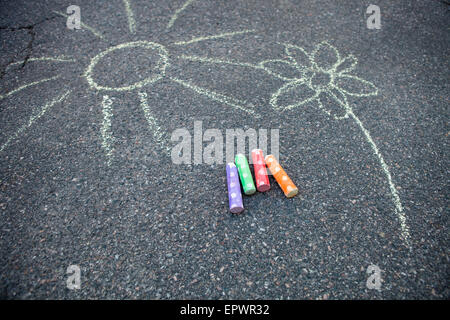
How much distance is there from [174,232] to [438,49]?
11.2ft

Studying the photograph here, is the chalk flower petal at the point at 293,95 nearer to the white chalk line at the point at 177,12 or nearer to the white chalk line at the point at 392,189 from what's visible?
the white chalk line at the point at 392,189

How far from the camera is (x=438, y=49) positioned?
314 cm

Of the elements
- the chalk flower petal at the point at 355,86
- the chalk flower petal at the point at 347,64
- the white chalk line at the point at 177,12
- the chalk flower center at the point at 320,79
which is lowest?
the chalk flower petal at the point at 355,86

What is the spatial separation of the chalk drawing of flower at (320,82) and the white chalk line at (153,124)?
104cm

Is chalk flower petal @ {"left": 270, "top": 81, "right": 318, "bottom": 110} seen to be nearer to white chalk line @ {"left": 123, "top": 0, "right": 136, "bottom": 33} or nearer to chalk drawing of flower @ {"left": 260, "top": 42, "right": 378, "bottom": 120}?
chalk drawing of flower @ {"left": 260, "top": 42, "right": 378, "bottom": 120}

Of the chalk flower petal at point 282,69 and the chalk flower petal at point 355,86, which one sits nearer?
the chalk flower petal at point 355,86

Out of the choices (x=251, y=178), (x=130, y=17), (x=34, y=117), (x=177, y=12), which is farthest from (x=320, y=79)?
(x=34, y=117)

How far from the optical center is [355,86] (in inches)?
109

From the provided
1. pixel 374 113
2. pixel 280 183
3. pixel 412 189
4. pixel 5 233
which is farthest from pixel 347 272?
pixel 5 233

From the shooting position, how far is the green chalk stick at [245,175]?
2.03m

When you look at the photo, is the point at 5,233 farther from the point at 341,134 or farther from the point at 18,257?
the point at 341,134

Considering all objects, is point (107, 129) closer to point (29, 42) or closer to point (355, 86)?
point (29, 42)

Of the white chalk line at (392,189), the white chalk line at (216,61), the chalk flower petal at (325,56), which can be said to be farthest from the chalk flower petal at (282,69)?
the white chalk line at (392,189)

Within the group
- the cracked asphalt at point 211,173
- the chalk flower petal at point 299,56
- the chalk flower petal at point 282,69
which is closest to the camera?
the cracked asphalt at point 211,173
